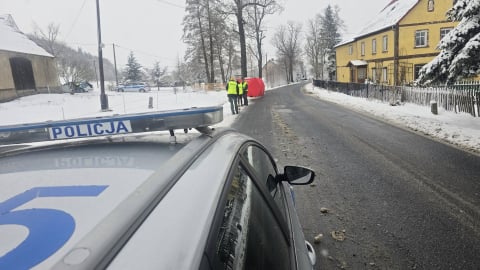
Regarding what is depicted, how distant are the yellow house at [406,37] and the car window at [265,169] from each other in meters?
29.9

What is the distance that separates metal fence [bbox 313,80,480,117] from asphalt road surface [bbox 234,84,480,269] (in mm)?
6134

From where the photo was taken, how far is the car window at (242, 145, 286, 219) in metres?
2.13

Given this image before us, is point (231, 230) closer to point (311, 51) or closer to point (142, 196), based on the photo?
point (142, 196)

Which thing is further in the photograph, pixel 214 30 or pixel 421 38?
pixel 214 30

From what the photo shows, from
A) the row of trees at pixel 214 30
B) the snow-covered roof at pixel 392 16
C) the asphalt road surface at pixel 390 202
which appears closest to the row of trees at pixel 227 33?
the row of trees at pixel 214 30

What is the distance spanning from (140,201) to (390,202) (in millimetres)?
4390

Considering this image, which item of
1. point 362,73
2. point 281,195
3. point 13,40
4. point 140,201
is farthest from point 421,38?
point 13,40

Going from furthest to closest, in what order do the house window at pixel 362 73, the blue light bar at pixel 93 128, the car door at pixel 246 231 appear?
the house window at pixel 362 73
the blue light bar at pixel 93 128
the car door at pixel 246 231

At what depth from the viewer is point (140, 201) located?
3.41 ft

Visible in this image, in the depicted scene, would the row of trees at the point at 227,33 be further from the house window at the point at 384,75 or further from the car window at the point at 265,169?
the car window at the point at 265,169

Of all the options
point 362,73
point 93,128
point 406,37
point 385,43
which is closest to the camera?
point 93,128

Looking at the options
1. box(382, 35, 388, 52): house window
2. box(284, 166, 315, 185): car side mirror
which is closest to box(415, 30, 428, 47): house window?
box(382, 35, 388, 52): house window

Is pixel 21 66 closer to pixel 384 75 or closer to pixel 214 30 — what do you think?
pixel 214 30

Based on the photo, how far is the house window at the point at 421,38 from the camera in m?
33.3
